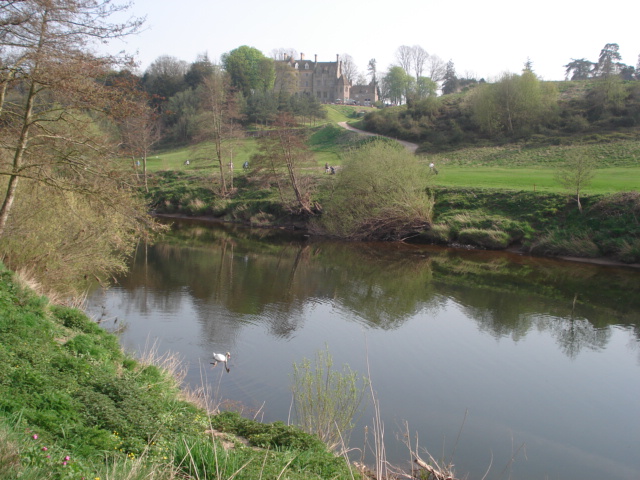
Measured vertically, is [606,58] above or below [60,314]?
above

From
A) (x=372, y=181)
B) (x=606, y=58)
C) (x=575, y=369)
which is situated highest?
(x=606, y=58)

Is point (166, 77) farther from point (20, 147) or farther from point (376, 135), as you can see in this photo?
point (20, 147)

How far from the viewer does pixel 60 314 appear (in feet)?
38.8

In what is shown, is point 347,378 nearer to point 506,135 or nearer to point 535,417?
point 535,417

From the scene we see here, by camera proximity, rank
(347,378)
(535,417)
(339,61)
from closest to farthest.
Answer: (347,378) < (535,417) < (339,61)

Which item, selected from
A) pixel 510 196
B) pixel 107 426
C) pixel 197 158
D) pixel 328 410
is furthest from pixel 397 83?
pixel 107 426

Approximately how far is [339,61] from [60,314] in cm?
11725

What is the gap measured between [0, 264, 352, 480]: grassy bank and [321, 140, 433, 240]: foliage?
24.2 m

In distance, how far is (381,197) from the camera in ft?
110

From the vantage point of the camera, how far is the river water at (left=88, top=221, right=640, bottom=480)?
10.6 m

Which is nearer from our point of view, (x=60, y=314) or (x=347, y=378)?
(x=347, y=378)

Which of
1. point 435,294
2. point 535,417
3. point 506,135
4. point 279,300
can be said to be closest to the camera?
point 535,417

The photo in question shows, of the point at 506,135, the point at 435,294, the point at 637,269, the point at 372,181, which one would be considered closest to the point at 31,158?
the point at 435,294

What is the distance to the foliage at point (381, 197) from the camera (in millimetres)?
33219
